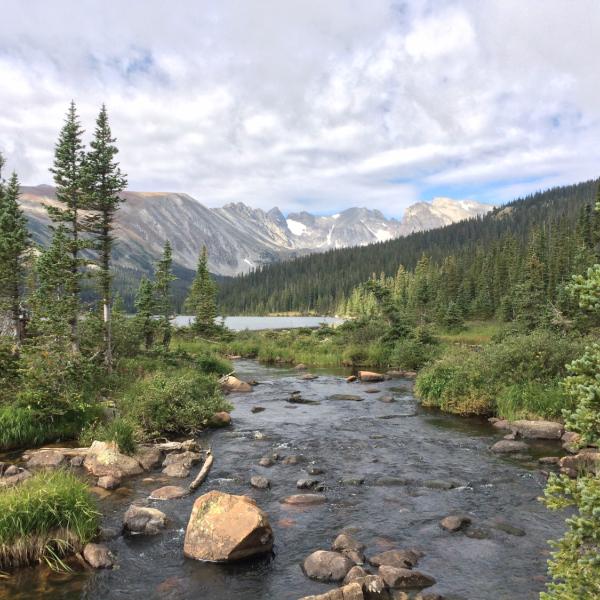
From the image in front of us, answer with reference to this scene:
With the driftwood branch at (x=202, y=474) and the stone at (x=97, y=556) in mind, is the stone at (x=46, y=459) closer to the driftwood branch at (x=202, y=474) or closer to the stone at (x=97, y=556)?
the driftwood branch at (x=202, y=474)

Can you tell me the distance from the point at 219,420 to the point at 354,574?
50.5ft

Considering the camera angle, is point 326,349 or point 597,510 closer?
point 597,510

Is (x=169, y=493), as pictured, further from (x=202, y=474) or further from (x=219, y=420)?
(x=219, y=420)

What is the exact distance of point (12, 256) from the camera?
26672 mm

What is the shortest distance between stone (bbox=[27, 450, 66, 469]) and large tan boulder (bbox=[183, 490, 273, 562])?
794cm

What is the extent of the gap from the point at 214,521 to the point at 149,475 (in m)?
6.30

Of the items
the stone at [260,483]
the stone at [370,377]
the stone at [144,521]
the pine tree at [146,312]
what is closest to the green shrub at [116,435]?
the stone at [260,483]

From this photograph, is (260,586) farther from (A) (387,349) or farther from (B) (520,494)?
(A) (387,349)

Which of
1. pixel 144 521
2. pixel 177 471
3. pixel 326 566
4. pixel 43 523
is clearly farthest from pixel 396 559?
pixel 177 471

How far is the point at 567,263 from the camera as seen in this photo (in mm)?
95812

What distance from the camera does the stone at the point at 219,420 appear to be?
2438 centimetres

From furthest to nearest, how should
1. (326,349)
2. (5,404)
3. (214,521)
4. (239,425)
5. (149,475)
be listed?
(326,349)
(239,425)
(5,404)
(149,475)
(214,521)

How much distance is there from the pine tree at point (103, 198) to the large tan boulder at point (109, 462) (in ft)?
39.5

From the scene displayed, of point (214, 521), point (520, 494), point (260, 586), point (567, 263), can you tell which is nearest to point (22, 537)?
point (214, 521)
